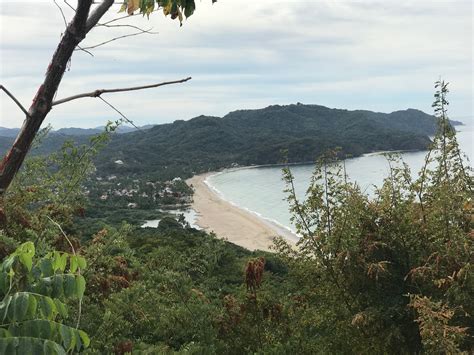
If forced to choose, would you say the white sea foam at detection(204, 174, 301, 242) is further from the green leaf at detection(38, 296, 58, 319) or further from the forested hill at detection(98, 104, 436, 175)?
the green leaf at detection(38, 296, 58, 319)

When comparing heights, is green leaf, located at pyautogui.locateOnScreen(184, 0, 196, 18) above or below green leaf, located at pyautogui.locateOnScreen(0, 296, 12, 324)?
above

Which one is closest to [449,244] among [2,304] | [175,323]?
[175,323]

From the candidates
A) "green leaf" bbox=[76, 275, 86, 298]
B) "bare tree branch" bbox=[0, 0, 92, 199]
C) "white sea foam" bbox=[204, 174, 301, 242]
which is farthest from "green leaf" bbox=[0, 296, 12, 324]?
"white sea foam" bbox=[204, 174, 301, 242]

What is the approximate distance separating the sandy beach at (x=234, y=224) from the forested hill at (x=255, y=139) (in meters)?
15.1

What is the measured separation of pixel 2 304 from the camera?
1464mm

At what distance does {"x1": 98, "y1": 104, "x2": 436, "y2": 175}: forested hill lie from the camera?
301 feet

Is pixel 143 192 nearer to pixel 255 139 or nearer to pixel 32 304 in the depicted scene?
pixel 255 139

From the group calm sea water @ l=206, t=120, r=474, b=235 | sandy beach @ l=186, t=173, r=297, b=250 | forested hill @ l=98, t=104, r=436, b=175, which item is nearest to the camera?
sandy beach @ l=186, t=173, r=297, b=250

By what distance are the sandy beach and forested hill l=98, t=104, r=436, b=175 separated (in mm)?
15776

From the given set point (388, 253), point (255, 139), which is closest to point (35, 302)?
point (388, 253)

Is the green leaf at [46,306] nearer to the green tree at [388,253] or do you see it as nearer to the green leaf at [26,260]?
the green leaf at [26,260]

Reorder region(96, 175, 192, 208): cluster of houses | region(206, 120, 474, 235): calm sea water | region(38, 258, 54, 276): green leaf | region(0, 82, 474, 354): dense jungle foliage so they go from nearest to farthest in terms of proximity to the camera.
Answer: region(38, 258, 54, 276): green leaf
region(0, 82, 474, 354): dense jungle foliage
region(206, 120, 474, 235): calm sea water
region(96, 175, 192, 208): cluster of houses

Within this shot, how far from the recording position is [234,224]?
41.8 meters

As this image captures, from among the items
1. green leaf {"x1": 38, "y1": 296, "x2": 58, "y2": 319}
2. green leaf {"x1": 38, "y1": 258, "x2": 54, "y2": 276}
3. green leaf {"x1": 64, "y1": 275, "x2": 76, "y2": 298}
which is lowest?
green leaf {"x1": 38, "y1": 296, "x2": 58, "y2": 319}
